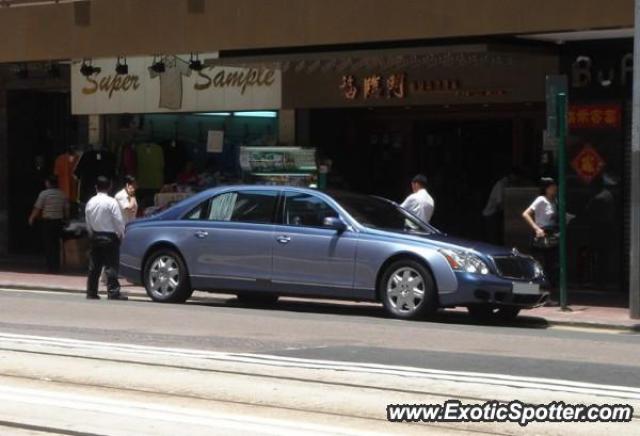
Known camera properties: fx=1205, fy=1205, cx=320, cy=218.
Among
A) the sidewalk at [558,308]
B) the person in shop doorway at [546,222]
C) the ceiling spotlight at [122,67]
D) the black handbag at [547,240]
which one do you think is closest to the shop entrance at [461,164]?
the sidewalk at [558,308]

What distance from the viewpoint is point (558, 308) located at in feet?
54.4

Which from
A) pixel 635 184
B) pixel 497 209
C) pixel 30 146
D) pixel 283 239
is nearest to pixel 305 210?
pixel 283 239

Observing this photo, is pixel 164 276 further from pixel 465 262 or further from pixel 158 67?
pixel 158 67

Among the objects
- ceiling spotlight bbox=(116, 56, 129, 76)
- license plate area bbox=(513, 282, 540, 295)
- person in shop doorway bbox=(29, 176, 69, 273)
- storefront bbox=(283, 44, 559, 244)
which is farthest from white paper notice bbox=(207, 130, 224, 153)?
license plate area bbox=(513, 282, 540, 295)

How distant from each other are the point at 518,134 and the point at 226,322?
875cm

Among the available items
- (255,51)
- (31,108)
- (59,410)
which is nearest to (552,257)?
(255,51)

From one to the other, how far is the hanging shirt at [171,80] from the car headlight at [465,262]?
10713 mm

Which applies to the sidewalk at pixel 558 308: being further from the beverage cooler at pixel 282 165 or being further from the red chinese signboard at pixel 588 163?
the beverage cooler at pixel 282 165

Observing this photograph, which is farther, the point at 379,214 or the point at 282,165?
the point at 282,165

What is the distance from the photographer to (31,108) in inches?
1057

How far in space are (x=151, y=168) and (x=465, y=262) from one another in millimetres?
11476

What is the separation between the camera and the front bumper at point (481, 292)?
46.7 ft

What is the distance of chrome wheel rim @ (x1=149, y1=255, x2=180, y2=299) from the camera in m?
16.5

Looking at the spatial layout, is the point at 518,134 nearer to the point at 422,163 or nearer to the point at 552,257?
the point at 422,163
